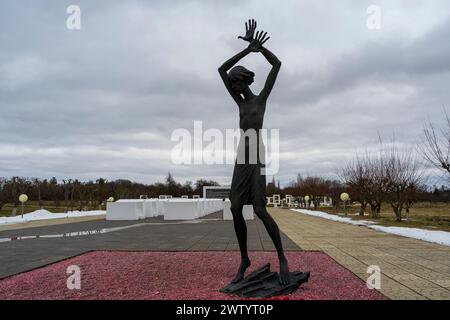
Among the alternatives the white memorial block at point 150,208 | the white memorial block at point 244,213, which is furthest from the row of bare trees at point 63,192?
the white memorial block at point 244,213

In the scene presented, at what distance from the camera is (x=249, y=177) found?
5.19 meters

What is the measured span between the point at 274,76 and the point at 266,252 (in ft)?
16.0

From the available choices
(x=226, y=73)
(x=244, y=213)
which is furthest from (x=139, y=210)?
(x=226, y=73)

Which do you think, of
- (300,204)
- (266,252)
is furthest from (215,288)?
(300,204)

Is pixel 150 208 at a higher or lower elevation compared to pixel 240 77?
lower

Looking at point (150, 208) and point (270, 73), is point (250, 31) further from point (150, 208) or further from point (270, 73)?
point (150, 208)

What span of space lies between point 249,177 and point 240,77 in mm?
1406

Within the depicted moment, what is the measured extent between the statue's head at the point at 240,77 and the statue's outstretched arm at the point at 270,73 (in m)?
0.24

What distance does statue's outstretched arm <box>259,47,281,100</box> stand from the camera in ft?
17.7

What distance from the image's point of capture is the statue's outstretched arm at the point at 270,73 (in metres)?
5.39

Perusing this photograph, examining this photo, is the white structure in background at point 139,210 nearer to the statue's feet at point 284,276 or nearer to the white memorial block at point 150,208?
the white memorial block at point 150,208

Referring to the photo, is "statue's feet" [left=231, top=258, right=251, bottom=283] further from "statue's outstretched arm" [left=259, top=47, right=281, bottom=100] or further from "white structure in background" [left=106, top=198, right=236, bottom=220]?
"white structure in background" [left=106, top=198, right=236, bottom=220]

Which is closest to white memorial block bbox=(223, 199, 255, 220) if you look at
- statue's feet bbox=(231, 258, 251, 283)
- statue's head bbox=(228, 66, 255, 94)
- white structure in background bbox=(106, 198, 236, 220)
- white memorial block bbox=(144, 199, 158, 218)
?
white structure in background bbox=(106, 198, 236, 220)

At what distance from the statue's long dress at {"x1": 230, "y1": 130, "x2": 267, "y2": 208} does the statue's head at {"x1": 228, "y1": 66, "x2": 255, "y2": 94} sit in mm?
717
